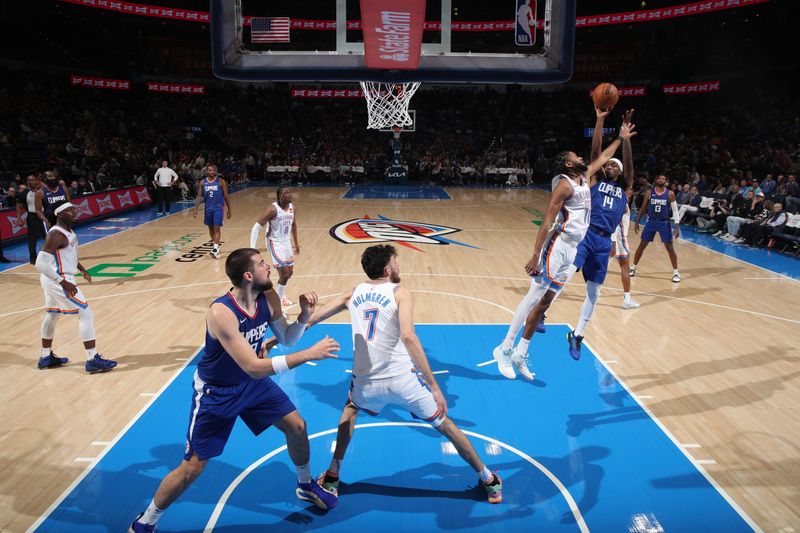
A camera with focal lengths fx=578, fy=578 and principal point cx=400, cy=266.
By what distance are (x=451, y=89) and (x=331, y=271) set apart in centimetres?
2700

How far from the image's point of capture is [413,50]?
206 inches

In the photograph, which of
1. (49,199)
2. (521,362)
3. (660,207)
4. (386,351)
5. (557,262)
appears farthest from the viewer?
(49,199)

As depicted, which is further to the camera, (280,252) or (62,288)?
(280,252)

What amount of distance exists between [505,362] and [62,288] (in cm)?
460

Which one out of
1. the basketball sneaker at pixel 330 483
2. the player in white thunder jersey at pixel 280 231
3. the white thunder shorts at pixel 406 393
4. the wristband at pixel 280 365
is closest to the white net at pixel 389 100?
the player in white thunder jersey at pixel 280 231

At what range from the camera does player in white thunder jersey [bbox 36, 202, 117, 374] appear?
5.73m

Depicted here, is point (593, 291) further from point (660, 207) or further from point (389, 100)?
point (389, 100)

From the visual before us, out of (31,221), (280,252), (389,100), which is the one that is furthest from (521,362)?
(31,221)

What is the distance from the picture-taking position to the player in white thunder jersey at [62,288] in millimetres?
5727

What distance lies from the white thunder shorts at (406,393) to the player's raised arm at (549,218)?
1.86m

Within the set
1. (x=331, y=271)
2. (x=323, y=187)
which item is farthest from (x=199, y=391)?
(x=323, y=187)

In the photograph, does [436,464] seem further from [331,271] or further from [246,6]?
[331,271]

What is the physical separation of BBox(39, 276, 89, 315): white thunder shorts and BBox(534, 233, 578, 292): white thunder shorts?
4587 millimetres

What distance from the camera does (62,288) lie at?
5.96m
